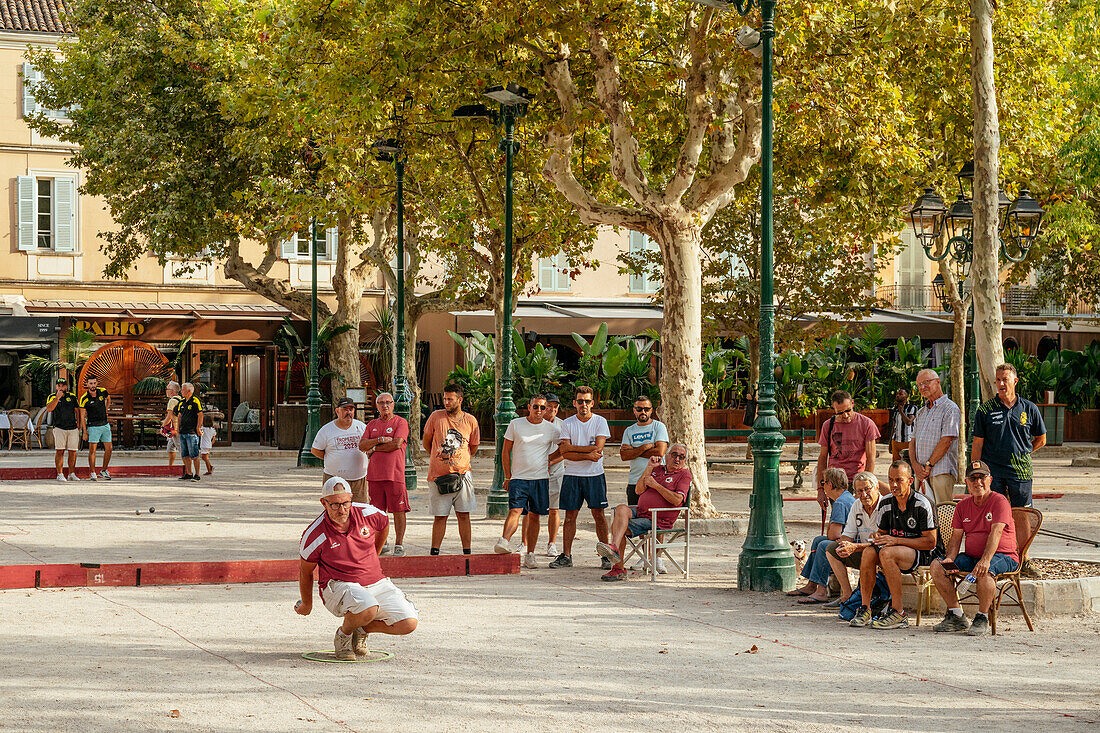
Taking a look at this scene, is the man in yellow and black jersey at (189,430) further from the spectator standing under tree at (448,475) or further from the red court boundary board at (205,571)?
the red court boundary board at (205,571)

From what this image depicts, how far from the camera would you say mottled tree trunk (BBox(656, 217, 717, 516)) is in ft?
53.4

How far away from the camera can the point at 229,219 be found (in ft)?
91.8

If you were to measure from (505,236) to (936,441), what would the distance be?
7634mm

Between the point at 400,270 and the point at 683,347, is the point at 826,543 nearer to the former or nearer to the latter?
the point at 683,347

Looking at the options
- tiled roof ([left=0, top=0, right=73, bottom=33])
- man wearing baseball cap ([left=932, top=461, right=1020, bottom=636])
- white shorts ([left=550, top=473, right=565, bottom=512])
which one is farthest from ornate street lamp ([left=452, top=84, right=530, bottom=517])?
tiled roof ([left=0, top=0, right=73, bottom=33])

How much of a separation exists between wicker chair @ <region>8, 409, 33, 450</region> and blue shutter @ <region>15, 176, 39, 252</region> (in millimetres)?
5103

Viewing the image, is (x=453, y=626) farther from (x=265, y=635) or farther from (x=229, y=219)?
(x=229, y=219)

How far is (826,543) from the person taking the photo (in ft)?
34.4

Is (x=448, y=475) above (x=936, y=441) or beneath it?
beneath

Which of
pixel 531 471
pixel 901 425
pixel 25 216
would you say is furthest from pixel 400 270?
pixel 25 216

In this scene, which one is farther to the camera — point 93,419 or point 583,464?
point 93,419

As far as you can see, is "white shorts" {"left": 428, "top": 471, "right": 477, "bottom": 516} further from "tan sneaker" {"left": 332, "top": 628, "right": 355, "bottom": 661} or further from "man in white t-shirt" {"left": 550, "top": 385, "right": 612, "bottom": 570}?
"tan sneaker" {"left": 332, "top": 628, "right": 355, "bottom": 661}

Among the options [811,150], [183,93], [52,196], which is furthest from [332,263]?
[811,150]

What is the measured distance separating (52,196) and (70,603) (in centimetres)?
2794
